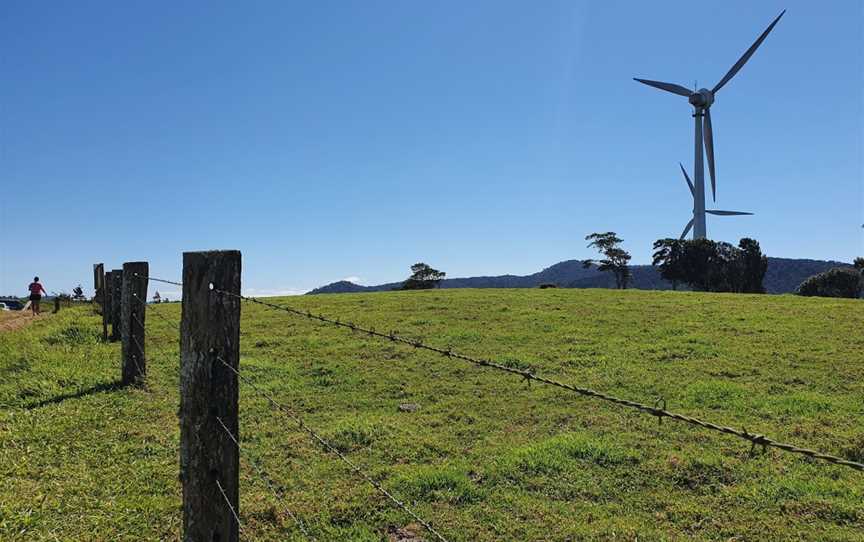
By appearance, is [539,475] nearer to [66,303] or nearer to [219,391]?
[219,391]

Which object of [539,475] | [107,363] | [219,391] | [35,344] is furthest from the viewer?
[35,344]

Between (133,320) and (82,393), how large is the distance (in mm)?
1371

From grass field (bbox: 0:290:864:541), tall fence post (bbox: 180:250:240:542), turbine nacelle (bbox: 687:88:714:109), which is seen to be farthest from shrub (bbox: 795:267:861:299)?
tall fence post (bbox: 180:250:240:542)

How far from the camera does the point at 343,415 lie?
8664mm

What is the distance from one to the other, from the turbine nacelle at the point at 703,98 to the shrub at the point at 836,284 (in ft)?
87.7

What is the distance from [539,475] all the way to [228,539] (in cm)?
392

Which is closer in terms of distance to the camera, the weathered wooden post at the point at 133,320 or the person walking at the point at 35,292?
the weathered wooden post at the point at 133,320

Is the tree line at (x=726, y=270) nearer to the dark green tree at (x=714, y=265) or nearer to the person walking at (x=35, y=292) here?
the dark green tree at (x=714, y=265)

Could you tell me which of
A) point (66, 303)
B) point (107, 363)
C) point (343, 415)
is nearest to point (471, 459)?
point (343, 415)

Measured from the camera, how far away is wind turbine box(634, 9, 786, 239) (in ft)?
192

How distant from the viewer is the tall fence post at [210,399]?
345cm

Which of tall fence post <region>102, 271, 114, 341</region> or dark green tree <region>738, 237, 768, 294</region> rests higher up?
dark green tree <region>738, 237, 768, 294</region>

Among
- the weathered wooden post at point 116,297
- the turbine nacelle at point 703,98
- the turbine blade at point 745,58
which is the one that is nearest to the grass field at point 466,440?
the weathered wooden post at point 116,297

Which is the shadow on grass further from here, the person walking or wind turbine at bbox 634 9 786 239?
wind turbine at bbox 634 9 786 239
